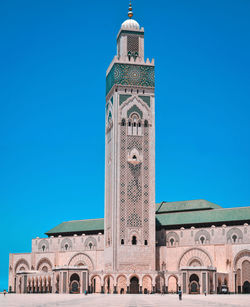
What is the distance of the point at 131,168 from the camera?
61281 mm

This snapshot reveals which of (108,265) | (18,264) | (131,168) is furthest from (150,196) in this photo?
(18,264)

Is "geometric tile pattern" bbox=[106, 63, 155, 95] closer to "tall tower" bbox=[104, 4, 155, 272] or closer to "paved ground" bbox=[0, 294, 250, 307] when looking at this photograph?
"tall tower" bbox=[104, 4, 155, 272]

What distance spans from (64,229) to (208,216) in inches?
752

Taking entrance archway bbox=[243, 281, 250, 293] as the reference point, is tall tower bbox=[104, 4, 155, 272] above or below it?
above

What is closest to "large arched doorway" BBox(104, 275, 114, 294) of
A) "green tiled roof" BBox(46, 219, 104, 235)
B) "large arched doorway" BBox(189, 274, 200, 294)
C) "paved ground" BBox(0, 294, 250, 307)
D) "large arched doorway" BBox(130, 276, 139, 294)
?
"large arched doorway" BBox(130, 276, 139, 294)

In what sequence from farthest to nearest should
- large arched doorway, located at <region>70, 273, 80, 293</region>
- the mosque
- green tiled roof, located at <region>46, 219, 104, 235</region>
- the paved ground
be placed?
green tiled roof, located at <region>46, 219, 104, 235</region> < large arched doorway, located at <region>70, 273, 80, 293</region> < the mosque < the paved ground

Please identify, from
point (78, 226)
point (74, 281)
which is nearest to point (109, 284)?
point (74, 281)

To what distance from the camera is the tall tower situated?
59.7m

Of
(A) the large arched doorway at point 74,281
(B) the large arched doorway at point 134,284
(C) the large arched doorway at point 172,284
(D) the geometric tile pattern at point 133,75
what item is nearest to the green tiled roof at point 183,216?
(C) the large arched doorway at point 172,284

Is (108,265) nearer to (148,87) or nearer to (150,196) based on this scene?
(150,196)

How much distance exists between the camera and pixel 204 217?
6328cm

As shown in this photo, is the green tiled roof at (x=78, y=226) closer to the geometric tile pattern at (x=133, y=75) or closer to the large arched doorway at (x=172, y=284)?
the large arched doorway at (x=172, y=284)

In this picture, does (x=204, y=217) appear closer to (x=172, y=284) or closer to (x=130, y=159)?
(x=172, y=284)

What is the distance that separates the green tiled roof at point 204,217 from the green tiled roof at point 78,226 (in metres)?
7.45
